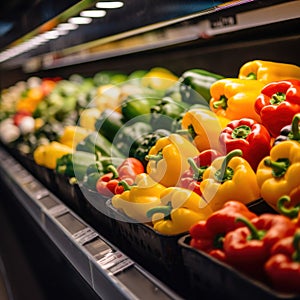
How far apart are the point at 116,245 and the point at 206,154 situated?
0.38 metres

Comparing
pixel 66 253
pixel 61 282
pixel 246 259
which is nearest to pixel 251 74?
pixel 66 253

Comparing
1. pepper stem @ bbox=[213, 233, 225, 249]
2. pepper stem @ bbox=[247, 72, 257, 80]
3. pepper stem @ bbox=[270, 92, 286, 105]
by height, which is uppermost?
pepper stem @ bbox=[247, 72, 257, 80]

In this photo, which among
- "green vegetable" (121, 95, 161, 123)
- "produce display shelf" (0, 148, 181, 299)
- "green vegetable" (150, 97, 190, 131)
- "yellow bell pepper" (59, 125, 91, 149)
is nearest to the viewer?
"produce display shelf" (0, 148, 181, 299)

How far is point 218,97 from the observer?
1.75 m

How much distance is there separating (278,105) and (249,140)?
128 mm

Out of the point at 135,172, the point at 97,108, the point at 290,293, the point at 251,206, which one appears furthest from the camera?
the point at 97,108

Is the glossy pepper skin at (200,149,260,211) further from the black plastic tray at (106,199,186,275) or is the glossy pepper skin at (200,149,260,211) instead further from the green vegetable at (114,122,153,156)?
the green vegetable at (114,122,153,156)

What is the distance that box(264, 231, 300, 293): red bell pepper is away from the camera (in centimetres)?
77

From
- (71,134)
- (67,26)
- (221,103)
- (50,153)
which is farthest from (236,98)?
(71,134)

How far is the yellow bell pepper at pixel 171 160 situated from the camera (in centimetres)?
141

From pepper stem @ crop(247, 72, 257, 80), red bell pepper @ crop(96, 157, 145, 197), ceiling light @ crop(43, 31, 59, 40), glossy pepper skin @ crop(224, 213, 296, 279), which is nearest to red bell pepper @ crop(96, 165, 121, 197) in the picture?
red bell pepper @ crop(96, 157, 145, 197)

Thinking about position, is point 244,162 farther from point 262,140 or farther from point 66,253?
point 66,253

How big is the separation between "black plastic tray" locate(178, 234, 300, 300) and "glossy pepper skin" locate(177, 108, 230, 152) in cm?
52

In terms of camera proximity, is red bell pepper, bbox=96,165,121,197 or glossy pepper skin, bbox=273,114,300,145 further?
red bell pepper, bbox=96,165,121,197
